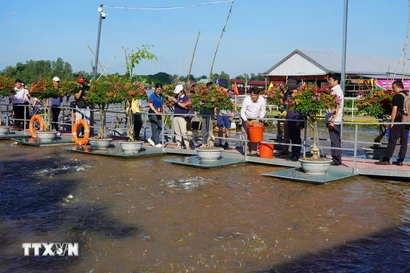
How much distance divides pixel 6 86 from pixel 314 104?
11.9 m

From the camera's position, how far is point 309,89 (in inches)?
375

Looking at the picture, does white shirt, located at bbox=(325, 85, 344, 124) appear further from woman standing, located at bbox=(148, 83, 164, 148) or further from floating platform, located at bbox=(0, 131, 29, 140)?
floating platform, located at bbox=(0, 131, 29, 140)

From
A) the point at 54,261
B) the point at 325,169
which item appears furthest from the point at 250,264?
the point at 325,169

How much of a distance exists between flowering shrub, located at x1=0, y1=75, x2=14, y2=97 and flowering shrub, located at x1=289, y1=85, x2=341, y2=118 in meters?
11.5

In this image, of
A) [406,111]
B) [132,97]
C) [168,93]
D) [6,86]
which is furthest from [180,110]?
[6,86]

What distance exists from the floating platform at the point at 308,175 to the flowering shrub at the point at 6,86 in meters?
11.0

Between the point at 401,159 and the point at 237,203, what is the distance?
434cm

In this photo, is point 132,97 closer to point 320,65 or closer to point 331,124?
point 331,124

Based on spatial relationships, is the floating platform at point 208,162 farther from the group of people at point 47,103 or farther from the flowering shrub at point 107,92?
the group of people at point 47,103

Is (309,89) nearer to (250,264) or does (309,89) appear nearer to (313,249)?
(313,249)

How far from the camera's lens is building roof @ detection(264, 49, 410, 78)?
139 feet

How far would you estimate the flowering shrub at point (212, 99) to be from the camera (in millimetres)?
11227

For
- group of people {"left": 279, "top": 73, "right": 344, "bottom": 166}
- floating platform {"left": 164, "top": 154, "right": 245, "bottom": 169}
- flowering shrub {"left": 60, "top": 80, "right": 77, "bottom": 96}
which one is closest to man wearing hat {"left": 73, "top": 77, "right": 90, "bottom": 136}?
flowering shrub {"left": 60, "top": 80, "right": 77, "bottom": 96}

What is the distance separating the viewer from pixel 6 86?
676 inches
